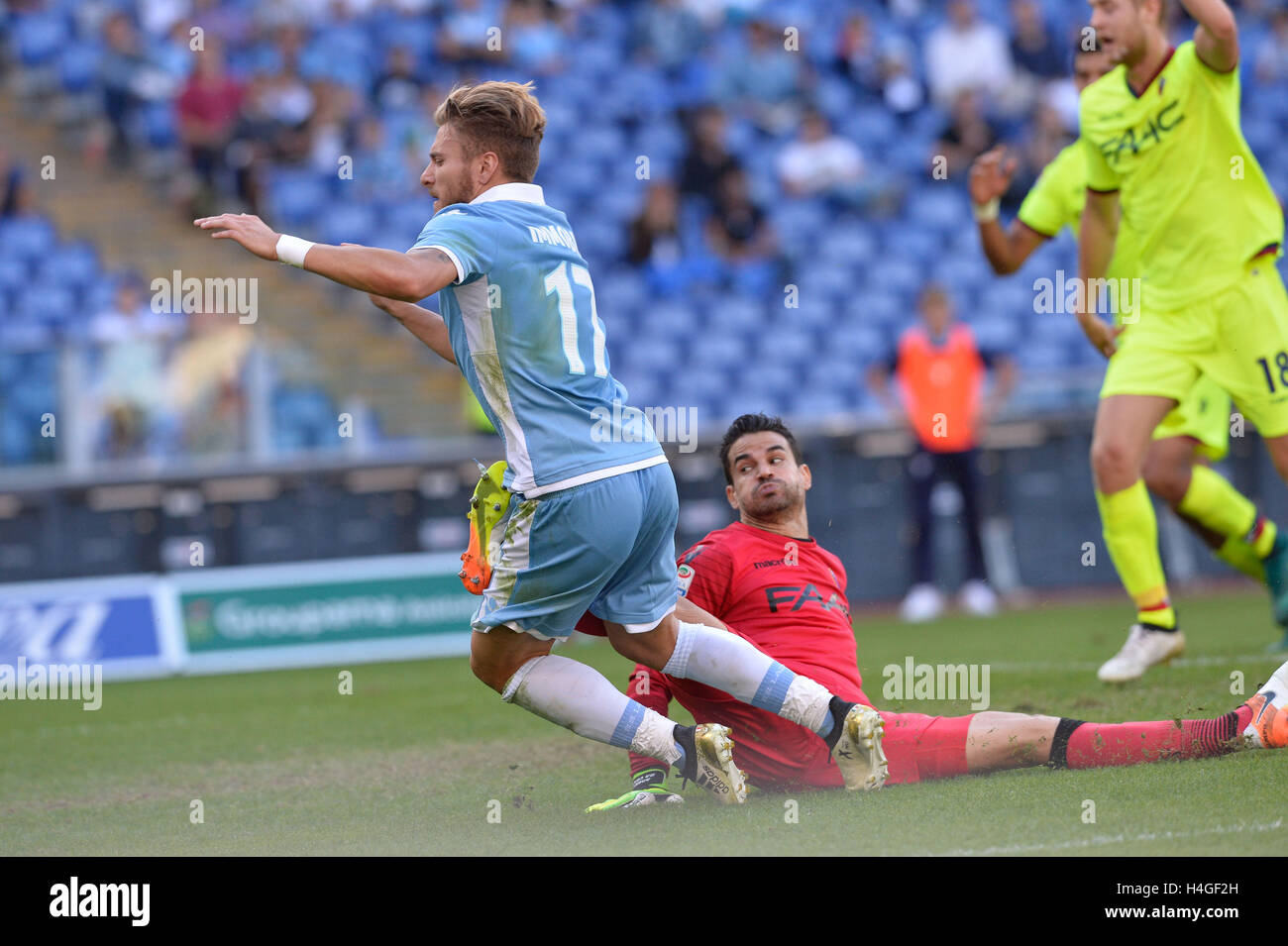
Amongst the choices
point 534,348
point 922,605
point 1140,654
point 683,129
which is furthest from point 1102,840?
point 683,129

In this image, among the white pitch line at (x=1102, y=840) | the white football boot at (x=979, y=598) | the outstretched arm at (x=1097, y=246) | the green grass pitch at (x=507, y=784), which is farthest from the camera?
the white football boot at (x=979, y=598)

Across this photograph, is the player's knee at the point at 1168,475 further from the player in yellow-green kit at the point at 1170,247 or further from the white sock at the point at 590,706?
the white sock at the point at 590,706

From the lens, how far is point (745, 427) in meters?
5.20

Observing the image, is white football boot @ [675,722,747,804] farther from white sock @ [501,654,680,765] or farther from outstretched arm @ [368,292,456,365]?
outstretched arm @ [368,292,456,365]

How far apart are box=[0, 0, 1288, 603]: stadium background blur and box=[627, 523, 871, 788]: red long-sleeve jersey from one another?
7.15 metres

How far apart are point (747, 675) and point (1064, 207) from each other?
4.14 metres

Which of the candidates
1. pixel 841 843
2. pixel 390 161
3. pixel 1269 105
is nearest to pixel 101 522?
pixel 390 161

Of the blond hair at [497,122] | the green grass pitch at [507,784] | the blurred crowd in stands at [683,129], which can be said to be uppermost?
the blurred crowd in stands at [683,129]

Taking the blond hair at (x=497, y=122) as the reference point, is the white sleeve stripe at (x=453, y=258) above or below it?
below

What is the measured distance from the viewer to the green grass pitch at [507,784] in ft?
13.4

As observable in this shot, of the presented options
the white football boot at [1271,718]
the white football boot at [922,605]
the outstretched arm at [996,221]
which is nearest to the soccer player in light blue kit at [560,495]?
the white football boot at [1271,718]

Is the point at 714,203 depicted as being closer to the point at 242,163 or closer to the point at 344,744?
the point at 242,163

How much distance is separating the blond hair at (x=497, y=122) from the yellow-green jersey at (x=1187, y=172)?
3.02m

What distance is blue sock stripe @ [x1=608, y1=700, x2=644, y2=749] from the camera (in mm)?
4633
